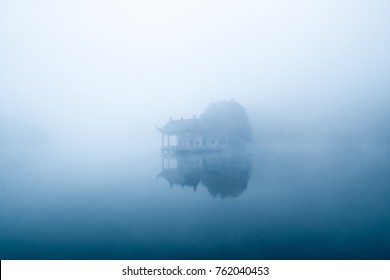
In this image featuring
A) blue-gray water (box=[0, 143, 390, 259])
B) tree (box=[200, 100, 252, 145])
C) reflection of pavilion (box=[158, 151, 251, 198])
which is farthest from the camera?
tree (box=[200, 100, 252, 145])

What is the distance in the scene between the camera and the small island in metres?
36.2

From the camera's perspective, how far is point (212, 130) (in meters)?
38.0

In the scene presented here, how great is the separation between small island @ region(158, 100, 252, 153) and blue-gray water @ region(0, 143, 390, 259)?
687 inches

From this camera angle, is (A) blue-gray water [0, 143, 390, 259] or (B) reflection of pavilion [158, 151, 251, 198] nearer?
(A) blue-gray water [0, 143, 390, 259]

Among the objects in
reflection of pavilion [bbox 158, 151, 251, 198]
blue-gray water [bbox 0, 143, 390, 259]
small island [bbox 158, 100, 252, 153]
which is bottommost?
blue-gray water [bbox 0, 143, 390, 259]

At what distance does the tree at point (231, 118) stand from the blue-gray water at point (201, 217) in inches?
986

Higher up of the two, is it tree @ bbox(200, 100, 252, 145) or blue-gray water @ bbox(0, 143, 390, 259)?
tree @ bbox(200, 100, 252, 145)

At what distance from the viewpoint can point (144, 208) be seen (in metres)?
12.3

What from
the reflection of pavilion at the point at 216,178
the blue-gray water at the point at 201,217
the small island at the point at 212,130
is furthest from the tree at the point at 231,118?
the blue-gray water at the point at 201,217

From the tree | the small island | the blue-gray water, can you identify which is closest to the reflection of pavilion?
the blue-gray water

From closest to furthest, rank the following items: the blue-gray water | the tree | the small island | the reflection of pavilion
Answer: the blue-gray water
the reflection of pavilion
the small island
the tree

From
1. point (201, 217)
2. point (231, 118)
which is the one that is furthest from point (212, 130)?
point (201, 217)

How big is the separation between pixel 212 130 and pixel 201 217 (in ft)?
90.1

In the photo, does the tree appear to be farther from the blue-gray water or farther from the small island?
the blue-gray water
